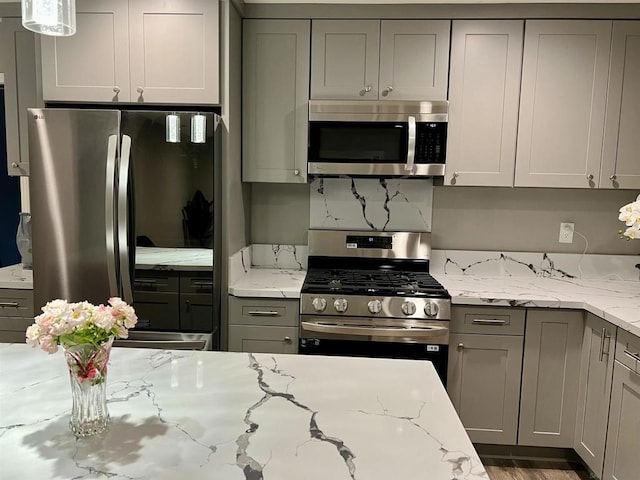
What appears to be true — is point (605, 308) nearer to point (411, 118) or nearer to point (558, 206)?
point (558, 206)

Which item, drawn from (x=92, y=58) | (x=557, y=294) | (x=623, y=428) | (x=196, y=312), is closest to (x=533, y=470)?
(x=623, y=428)

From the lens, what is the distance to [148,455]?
0.90 m

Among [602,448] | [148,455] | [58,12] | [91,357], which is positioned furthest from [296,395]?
[602,448]

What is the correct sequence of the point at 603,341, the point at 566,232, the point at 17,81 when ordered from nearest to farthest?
the point at 603,341
the point at 17,81
the point at 566,232

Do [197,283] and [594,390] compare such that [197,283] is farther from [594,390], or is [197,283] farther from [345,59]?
[594,390]

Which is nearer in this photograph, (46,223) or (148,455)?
(148,455)

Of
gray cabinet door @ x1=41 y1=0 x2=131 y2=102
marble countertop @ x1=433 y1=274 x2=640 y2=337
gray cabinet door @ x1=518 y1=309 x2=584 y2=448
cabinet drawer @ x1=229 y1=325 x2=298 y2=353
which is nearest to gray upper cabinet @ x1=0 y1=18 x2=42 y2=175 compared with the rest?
gray cabinet door @ x1=41 y1=0 x2=131 y2=102

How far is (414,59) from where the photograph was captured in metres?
2.63

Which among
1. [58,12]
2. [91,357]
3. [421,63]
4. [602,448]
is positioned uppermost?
[421,63]

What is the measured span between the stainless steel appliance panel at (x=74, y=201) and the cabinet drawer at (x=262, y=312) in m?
0.60

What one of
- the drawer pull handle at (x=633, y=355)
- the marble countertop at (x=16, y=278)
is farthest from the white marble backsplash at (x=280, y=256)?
the drawer pull handle at (x=633, y=355)

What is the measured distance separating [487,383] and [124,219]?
2025mm

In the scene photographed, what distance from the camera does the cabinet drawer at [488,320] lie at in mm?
2355

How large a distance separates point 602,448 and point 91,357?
7.52ft
